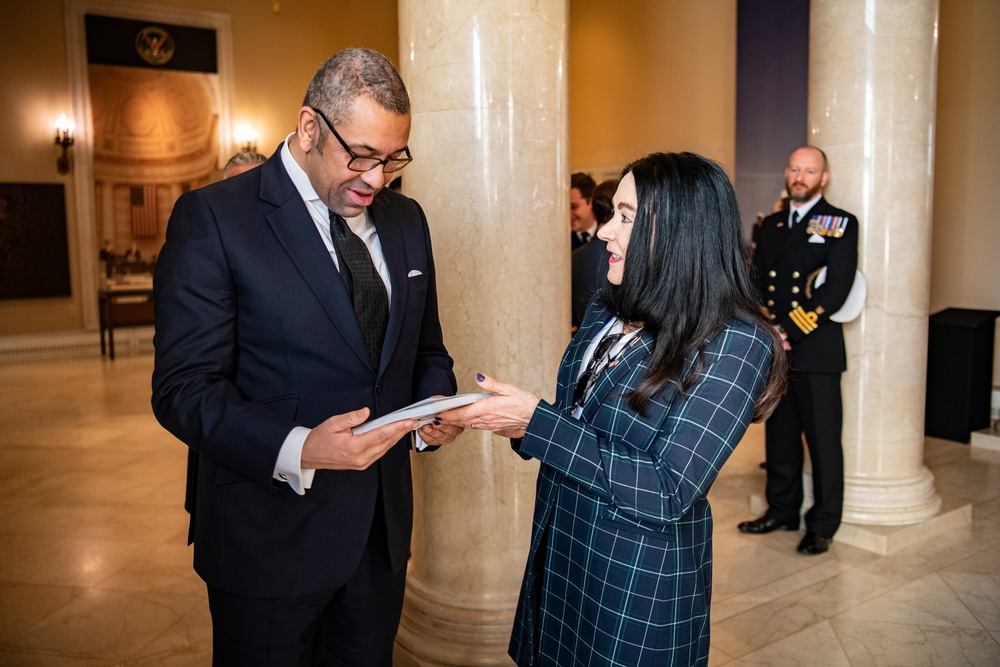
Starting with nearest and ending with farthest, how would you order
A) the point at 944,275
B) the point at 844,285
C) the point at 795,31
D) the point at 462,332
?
the point at 462,332 < the point at 844,285 < the point at 944,275 < the point at 795,31

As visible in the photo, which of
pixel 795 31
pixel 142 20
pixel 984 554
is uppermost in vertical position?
pixel 142 20

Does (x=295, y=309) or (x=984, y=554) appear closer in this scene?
(x=295, y=309)

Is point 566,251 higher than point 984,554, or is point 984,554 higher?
point 566,251

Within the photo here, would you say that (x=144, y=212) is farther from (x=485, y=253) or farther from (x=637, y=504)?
(x=637, y=504)

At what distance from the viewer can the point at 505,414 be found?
1730 millimetres

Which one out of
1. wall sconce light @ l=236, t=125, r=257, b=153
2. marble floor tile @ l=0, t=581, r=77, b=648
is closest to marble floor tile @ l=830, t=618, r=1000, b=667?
marble floor tile @ l=0, t=581, r=77, b=648

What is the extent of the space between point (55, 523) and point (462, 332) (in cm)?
362

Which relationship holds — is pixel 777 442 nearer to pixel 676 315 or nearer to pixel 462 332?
pixel 462 332

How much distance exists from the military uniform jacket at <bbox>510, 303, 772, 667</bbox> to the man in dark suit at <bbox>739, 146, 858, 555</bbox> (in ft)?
9.58

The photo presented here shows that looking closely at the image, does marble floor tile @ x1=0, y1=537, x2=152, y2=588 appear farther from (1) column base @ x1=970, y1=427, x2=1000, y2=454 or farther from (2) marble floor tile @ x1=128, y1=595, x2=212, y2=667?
(1) column base @ x1=970, y1=427, x2=1000, y2=454

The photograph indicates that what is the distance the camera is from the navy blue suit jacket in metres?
1.71

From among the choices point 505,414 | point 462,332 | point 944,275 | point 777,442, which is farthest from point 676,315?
point 944,275

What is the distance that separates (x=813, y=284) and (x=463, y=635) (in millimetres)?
2817

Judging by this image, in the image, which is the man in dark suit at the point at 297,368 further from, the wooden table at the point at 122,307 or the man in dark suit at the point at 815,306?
the wooden table at the point at 122,307
